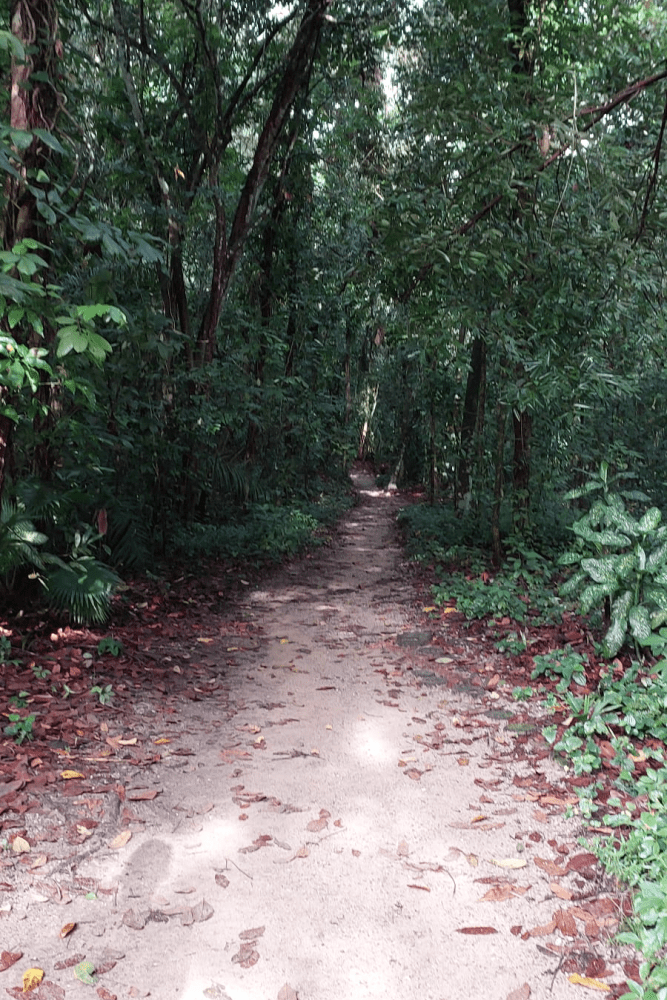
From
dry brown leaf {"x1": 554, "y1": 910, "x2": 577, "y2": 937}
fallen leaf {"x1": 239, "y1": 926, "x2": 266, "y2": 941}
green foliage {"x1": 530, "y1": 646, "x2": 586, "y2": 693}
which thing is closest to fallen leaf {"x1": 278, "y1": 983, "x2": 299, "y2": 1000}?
fallen leaf {"x1": 239, "y1": 926, "x2": 266, "y2": 941}

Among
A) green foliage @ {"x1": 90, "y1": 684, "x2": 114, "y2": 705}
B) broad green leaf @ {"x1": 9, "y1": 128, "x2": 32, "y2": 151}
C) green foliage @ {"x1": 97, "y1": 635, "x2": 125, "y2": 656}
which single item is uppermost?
broad green leaf @ {"x1": 9, "y1": 128, "x2": 32, "y2": 151}

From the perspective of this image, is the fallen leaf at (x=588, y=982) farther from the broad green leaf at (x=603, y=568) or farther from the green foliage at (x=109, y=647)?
the green foliage at (x=109, y=647)

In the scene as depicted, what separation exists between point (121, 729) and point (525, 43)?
7.21 meters

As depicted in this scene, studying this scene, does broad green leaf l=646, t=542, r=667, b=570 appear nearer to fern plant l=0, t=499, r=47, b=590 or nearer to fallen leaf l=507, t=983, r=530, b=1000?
fallen leaf l=507, t=983, r=530, b=1000

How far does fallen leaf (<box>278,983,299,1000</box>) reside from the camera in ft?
8.05

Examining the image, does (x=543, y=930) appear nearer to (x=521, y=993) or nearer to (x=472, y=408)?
(x=521, y=993)

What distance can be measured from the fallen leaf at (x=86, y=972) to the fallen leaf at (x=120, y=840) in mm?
776

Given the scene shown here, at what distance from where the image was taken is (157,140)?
382 inches

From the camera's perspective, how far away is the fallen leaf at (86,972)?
98.2 inches

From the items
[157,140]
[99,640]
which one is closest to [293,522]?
[157,140]

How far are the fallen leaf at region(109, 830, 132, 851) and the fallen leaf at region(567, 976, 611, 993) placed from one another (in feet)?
6.66

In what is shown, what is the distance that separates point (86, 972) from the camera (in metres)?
2.52

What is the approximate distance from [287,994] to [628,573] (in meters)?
3.52

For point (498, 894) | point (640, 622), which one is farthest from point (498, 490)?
point (498, 894)
